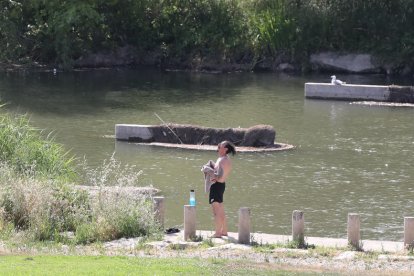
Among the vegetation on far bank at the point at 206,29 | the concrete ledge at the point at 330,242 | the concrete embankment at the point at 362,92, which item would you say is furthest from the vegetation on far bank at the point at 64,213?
the vegetation on far bank at the point at 206,29

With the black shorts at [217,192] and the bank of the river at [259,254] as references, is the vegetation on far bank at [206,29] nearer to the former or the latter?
the black shorts at [217,192]

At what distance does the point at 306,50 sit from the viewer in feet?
194

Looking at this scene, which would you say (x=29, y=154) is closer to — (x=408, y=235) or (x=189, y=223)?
(x=189, y=223)

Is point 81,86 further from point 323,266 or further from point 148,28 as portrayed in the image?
point 323,266

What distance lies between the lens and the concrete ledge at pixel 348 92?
4328 centimetres

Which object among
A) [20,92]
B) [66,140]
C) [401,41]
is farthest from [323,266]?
[401,41]

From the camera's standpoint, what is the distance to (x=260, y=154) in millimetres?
30766

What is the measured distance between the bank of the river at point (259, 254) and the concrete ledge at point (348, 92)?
88.7ft

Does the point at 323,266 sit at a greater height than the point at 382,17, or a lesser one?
lesser

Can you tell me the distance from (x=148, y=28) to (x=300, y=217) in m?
46.0

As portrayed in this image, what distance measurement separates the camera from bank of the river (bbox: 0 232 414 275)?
48.8ft

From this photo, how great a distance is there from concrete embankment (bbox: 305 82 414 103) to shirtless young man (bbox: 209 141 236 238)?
2613 centimetres

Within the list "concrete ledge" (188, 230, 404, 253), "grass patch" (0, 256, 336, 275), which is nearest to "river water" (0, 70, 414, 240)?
"concrete ledge" (188, 230, 404, 253)

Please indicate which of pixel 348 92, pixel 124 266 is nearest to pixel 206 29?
pixel 348 92
